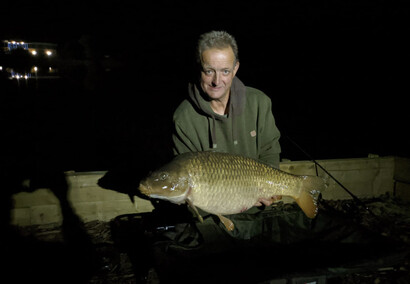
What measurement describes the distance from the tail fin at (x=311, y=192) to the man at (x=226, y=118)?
0.29 meters

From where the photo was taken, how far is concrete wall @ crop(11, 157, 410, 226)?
117 inches

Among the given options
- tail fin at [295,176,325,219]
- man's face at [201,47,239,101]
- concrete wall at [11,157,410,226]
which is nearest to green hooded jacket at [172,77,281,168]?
man's face at [201,47,239,101]

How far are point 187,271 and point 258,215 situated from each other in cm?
100

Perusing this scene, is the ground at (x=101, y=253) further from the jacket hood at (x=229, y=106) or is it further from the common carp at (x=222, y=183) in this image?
the jacket hood at (x=229, y=106)

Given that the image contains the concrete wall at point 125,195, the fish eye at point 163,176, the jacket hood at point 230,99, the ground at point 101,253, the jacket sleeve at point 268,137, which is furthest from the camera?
the concrete wall at point 125,195

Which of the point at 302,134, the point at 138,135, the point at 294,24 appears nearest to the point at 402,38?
the point at 294,24

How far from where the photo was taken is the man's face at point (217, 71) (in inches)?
86.3

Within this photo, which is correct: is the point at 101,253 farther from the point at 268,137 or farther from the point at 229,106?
the point at 268,137

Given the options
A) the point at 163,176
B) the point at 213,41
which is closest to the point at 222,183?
the point at 163,176

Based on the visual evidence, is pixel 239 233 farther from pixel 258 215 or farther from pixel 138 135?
pixel 138 135

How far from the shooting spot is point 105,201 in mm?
3145

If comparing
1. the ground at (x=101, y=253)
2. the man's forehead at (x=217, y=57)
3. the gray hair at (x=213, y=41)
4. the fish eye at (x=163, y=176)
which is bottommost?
the ground at (x=101, y=253)

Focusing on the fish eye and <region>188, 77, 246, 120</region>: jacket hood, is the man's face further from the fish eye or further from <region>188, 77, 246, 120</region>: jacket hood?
the fish eye

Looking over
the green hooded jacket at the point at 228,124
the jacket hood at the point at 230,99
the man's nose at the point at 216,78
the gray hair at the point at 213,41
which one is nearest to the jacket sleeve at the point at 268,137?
the green hooded jacket at the point at 228,124
